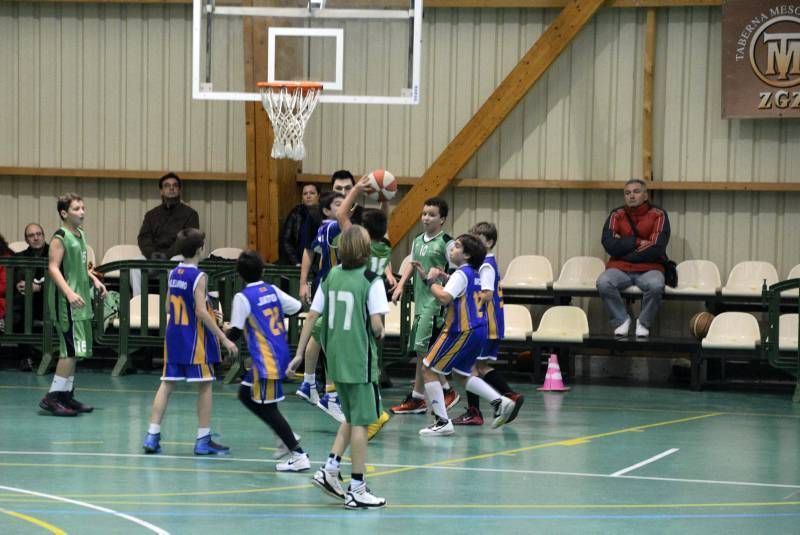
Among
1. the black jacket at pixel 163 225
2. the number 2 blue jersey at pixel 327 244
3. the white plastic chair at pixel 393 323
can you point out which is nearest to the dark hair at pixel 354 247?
the number 2 blue jersey at pixel 327 244

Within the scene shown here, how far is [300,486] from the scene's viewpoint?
838 centimetres

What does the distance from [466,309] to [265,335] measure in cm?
216

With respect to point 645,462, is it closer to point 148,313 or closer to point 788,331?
point 788,331

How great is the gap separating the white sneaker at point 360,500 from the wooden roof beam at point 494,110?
8.51 metres

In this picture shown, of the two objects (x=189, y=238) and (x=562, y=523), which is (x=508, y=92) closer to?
(x=189, y=238)

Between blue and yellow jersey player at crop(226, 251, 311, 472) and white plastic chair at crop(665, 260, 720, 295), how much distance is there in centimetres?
735

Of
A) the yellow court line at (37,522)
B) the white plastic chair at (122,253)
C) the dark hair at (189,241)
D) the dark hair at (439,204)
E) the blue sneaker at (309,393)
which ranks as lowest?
the yellow court line at (37,522)

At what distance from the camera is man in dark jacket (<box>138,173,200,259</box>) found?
1592 centimetres

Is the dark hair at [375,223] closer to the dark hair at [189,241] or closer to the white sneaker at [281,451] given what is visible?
the dark hair at [189,241]

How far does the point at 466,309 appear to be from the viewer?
409 inches

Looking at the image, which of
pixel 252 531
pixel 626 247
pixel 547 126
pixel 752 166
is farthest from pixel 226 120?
pixel 252 531

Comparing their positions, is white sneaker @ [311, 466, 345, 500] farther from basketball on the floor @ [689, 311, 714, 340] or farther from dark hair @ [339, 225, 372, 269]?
basketball on the floor @ [689, 311, 714, 340]

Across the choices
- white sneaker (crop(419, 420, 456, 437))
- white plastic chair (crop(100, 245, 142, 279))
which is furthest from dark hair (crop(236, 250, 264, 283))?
white plastic chair (crop(100, 245, 142, 279))

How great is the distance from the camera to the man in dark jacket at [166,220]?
627 inches
